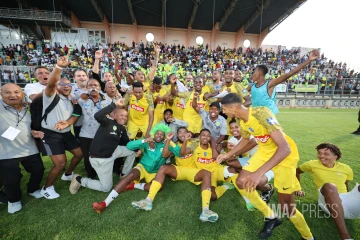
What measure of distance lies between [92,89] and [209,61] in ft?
71.9

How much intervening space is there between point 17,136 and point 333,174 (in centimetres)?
497

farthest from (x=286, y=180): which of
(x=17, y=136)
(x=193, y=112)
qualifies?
(x=17, y=136)

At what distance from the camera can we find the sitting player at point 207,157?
141 inches

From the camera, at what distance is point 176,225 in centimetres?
273

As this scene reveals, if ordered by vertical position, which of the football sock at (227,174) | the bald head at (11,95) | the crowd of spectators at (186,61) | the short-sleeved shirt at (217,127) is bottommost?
the football sock at (227,174)

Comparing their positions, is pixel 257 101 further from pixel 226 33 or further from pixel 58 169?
pixel 226 33

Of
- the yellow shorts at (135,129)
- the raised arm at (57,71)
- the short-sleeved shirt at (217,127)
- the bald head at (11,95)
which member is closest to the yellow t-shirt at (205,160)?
the short-sleeved shirt at (217,127)

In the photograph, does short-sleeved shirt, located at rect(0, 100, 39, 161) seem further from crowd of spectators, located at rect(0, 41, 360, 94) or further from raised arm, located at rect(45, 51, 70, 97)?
crowd of spectators, located at rect(0, 41, 360, 94)

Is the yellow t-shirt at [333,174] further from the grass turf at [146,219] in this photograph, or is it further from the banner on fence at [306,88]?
the banner on fence at [306,88]

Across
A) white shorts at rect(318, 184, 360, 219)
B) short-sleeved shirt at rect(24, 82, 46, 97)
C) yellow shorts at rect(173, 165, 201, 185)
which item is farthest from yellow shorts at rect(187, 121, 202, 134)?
short-sleeved shirt at rect(24, 82, 46, 97)

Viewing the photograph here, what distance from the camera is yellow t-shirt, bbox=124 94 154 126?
480 cm

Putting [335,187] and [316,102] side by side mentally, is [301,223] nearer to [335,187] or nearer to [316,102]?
[335,187]

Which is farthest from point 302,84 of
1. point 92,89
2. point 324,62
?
point 92,89

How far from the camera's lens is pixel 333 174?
9.48 ft
